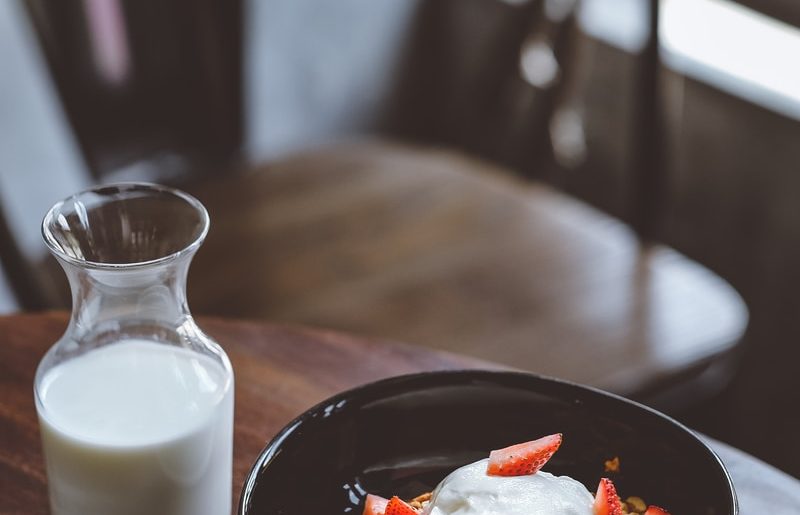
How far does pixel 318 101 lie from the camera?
2.62 meters

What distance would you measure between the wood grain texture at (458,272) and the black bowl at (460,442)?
592mm

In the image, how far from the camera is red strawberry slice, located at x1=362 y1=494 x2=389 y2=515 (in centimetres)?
58

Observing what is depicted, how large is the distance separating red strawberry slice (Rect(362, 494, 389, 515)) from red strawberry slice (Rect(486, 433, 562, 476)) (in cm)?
6

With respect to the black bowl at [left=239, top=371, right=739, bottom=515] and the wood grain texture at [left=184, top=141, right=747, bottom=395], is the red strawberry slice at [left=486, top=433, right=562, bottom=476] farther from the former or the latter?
the wood grain texture at [left=184, top=141, right=747, bottom=395]

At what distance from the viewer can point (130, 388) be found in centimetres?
59

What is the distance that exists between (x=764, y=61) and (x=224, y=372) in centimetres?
166

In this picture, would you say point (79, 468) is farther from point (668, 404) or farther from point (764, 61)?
point (764, 61)

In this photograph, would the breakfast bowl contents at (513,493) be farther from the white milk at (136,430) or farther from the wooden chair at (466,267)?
the wooden chair at (466,267)

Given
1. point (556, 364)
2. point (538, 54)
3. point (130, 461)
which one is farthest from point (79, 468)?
point (538, 54)

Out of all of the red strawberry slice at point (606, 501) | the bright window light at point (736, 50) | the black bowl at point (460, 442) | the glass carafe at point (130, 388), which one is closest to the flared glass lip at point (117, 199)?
the glass carafe at point (130, 388)

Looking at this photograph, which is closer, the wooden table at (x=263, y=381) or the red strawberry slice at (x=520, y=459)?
the red strawberry slice at (x=520, y=459)

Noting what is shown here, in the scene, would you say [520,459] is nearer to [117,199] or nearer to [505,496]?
[505,496]

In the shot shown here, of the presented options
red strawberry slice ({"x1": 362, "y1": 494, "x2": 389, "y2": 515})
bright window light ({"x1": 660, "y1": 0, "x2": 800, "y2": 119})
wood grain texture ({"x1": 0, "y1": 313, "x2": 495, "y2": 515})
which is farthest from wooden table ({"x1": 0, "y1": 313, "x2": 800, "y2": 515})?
bright window light ({"x1": 660, "y1": 0, "x2": 800, "y2": 119})

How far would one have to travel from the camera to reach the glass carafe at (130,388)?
0.57 meters
